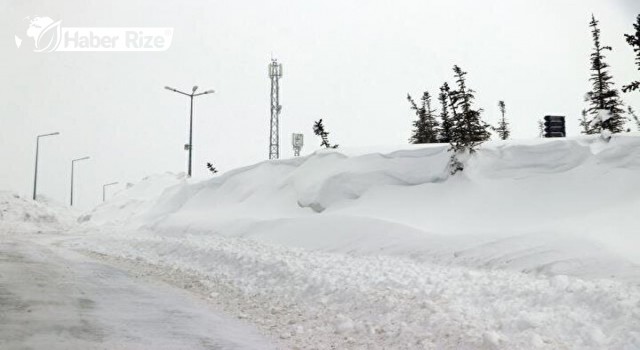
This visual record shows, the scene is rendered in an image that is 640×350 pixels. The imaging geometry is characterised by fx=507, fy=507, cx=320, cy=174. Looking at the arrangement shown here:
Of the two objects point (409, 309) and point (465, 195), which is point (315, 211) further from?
point (409, 309)

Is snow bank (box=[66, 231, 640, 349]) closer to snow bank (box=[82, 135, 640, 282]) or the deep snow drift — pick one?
the deep snow drift

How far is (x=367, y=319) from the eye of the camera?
7.53 meters

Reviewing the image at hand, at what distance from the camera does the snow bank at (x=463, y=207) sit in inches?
420

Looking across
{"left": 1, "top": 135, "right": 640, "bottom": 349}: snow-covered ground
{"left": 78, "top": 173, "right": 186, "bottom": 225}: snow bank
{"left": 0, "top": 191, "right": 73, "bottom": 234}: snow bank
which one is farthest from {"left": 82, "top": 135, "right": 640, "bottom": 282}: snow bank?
{"left": 78, "top": 173, "right": 186, "bottom": 225}: snow bank

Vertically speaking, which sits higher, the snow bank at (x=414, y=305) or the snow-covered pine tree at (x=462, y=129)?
the snow-covered pine tree at (x=462, y=129)

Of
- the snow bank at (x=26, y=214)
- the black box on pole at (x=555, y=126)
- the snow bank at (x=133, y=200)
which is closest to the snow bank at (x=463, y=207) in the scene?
the black box on pole at (x=555, y=126)

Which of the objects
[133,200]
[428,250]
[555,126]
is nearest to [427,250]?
[428,250]

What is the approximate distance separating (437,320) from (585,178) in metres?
10.9

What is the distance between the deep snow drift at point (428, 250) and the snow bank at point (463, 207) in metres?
0.06

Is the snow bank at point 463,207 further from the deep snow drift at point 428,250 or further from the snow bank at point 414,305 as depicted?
the snow bank at point 414,305

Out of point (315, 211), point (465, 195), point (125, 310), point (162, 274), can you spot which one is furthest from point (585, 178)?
point (125, 310)

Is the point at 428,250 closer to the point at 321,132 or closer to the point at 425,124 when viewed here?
the point at 321,132

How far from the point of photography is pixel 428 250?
1243 centimetres

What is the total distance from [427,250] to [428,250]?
0.03 m
